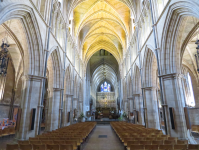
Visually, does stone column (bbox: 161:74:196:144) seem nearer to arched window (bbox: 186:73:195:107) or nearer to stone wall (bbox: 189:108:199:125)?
stone wall (bbox: 189:108:199:125)

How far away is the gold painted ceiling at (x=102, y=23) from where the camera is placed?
1891 centimetres

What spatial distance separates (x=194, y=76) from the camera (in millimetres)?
16625

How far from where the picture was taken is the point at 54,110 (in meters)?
12.5

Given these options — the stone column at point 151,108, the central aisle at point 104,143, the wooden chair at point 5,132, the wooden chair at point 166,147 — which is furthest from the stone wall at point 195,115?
the wooden chair at point 5,132

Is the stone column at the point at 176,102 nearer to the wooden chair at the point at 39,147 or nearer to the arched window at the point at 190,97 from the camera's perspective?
the wooden chair at the point at 39,147

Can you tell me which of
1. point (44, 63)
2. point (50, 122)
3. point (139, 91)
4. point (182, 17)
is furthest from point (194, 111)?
point (44, 63)

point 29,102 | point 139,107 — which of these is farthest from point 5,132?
point 139,107

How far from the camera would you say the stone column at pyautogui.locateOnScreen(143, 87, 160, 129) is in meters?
11.8

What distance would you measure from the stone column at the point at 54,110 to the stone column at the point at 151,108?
834 centimetres

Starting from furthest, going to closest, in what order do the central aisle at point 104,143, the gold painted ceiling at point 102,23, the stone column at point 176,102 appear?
the gold painted ceiling at point 102,23
the stone column at point 176,102
the central aisle at point 104,143

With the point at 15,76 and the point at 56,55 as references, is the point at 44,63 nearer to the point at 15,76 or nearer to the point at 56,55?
the point at 56,55

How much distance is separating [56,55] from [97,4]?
11.2m

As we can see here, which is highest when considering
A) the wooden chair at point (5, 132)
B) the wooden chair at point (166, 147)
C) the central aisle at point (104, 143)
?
the wooden chair at point (166, 147)

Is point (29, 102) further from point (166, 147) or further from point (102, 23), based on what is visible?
point (102, 23)
